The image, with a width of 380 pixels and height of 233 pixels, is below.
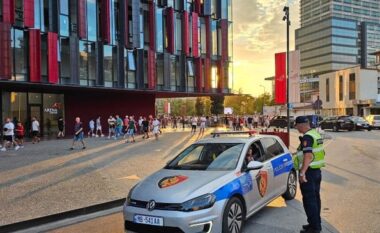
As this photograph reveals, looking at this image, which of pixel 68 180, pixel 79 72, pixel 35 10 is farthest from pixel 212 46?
pixel 68 180

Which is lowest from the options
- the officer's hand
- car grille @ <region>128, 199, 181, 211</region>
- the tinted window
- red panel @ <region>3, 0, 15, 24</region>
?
car grille @ <region>128, 199, 181, 211</region>

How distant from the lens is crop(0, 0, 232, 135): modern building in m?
27.8

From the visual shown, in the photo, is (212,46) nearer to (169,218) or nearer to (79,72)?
(79,72)

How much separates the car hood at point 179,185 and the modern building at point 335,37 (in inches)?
4628

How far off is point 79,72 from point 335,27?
378 ft

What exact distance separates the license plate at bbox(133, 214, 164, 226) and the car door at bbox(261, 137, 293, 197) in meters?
2.68

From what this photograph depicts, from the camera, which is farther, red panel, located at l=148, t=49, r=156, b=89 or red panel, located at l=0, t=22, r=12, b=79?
red panel, located at l=148, t=49, r=156, b=89

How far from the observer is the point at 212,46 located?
42.3 m

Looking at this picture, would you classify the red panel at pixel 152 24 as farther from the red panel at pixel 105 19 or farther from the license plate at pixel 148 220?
the license plate at pixel 148 220

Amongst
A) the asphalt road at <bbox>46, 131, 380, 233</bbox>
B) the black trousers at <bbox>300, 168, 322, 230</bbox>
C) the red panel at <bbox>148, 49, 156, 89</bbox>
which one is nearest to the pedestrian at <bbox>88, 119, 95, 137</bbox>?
the red panel at <bbox>148, 49, 156, 89</bbox>

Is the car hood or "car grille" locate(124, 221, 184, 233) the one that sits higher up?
the car hood

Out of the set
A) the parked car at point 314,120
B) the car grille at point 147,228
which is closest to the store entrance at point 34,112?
the parked car at point 314,120

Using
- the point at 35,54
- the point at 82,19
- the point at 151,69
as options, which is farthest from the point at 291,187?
the point at 151,69

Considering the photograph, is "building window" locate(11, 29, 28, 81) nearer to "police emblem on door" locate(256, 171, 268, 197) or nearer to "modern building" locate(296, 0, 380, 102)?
"police emblem on door" locate(256, 171, 268, 197)
